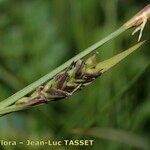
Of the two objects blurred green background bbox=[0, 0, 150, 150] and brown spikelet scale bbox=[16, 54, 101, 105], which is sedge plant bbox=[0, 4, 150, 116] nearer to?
brown spikelet scale bbox=[16, 54, 101, 105]

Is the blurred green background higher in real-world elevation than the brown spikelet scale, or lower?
higher

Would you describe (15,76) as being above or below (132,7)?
below

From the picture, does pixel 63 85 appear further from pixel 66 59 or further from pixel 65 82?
pixel 66 59

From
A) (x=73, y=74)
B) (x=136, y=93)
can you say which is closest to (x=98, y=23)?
(x=136, y=93)

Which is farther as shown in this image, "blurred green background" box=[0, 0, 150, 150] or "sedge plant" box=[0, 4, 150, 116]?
"blurred green background" box=[0, 0, 150, 150]

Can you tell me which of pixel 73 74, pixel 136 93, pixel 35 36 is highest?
pixel 35 36

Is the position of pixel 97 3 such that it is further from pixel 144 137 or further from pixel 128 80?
pixel 144 137

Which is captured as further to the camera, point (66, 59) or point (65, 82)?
point (66, 59)

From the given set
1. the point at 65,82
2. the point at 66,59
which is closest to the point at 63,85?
the point at 65,82

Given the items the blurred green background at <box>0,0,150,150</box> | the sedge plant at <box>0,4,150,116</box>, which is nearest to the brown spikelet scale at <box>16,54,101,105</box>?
the sedge plant at <box>0,4,150,116</box>
